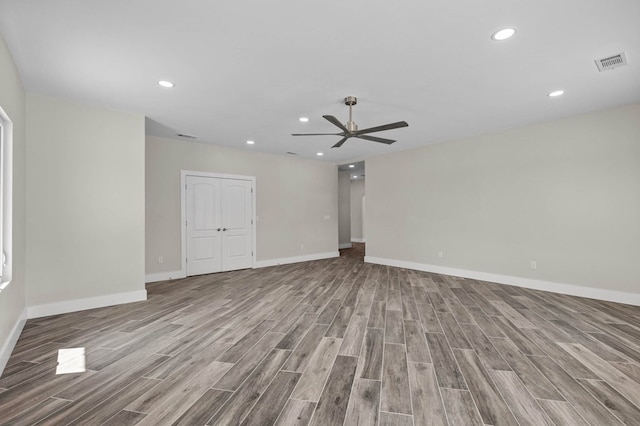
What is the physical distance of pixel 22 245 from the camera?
3342 millimetres

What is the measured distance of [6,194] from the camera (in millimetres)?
2816

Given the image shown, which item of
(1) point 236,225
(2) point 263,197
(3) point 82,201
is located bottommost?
(1) point 236,225

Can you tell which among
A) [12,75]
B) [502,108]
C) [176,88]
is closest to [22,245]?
[12,75]

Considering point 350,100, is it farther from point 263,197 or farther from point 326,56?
point 263,197

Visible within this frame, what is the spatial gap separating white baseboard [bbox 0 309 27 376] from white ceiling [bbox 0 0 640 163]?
2.68 meters

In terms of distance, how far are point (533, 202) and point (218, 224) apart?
6.15 metres

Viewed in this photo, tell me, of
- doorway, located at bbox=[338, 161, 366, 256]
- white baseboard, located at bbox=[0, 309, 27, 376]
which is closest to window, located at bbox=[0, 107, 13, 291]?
white baseboard, located at bbox=[0, 309, 27, 376]

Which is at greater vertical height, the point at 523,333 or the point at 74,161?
the point at 74,161

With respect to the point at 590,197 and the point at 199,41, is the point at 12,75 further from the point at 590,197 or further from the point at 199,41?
the point at 590,197

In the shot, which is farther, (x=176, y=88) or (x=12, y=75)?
(x=176, y=88)

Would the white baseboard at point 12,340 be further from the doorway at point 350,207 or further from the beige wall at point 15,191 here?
the doorway at point 350,207

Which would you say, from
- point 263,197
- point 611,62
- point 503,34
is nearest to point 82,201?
point 263,197

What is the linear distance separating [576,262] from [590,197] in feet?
3.38

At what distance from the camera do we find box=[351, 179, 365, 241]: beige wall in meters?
12.3
